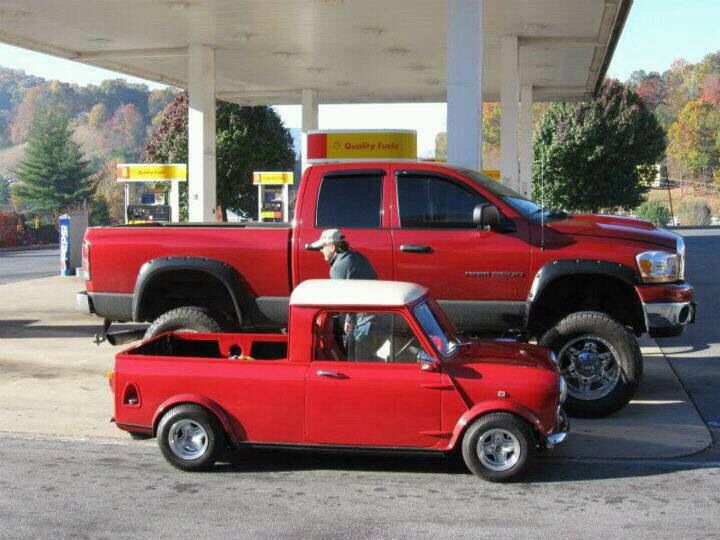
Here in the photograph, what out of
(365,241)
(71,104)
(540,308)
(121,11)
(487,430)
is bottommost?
(487,430)

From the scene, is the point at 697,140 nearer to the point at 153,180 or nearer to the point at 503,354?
the point at 153,180

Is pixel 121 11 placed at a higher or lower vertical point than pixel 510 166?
higher

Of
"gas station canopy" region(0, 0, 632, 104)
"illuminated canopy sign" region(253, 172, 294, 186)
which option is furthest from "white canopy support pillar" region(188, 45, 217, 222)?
"illuminated canopy sign" region(253, 172, 294, 186)

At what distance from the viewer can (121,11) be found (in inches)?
819

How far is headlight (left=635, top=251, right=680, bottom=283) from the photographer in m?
9.25

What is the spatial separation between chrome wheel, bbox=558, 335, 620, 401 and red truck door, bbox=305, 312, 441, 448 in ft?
8.52

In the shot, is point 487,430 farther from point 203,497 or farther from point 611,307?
point 611,307

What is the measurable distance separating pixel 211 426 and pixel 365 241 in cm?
291

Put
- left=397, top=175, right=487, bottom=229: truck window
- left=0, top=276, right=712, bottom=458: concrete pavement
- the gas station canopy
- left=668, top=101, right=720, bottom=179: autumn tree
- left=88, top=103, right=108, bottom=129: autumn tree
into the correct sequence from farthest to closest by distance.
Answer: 1. left=88, top=103, right=108, bottom=129: autumn tree
2. left=668, top=101, right=720, bottom=179: autumn tree
3. the gas station canopy
4. left=397, top=175, right=487, bottom=229: truck window
5. left=0, top=276, right=712, bottom=458: concrete pavement

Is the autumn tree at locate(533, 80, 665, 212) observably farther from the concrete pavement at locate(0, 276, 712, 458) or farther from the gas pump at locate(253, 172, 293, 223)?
the concrete pavement at locate(0, 276, 712, 458)

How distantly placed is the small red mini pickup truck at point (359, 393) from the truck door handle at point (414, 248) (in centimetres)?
187

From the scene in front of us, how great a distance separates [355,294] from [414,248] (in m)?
2.27

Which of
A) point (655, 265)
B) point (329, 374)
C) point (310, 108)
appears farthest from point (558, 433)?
point (310, 108)

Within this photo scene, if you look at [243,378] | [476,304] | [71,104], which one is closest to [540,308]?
[476,304]
